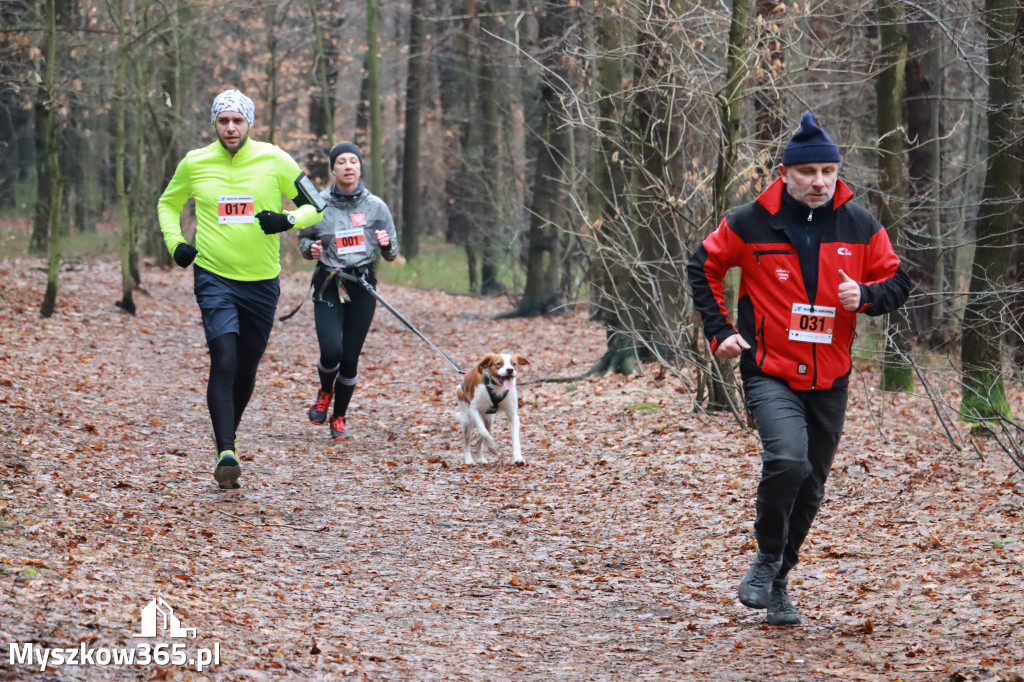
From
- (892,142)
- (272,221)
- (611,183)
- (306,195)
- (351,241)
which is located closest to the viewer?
(272,221)

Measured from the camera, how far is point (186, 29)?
19.8 metres

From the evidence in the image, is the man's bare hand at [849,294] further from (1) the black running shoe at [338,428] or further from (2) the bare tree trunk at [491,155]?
(2) the bare tree trunk at [491,155]

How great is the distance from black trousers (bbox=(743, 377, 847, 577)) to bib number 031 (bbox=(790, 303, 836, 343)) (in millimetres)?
255

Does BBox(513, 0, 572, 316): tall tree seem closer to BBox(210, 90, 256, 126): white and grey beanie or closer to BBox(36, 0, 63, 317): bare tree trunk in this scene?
BBox(36, 0, 63, 317): bare tree trunk

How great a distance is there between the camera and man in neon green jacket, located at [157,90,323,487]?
7527mm

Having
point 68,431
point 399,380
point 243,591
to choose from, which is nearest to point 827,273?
point 243,591

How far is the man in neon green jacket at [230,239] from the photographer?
753cm

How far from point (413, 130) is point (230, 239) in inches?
945

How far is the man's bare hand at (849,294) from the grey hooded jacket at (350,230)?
559 cm

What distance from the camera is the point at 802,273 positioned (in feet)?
16.8

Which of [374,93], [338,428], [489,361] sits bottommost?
[338,428]

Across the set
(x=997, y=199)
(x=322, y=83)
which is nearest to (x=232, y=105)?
(x=997, y=199)

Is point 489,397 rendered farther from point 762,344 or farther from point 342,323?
point 762,344

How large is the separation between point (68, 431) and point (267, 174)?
325 cm
